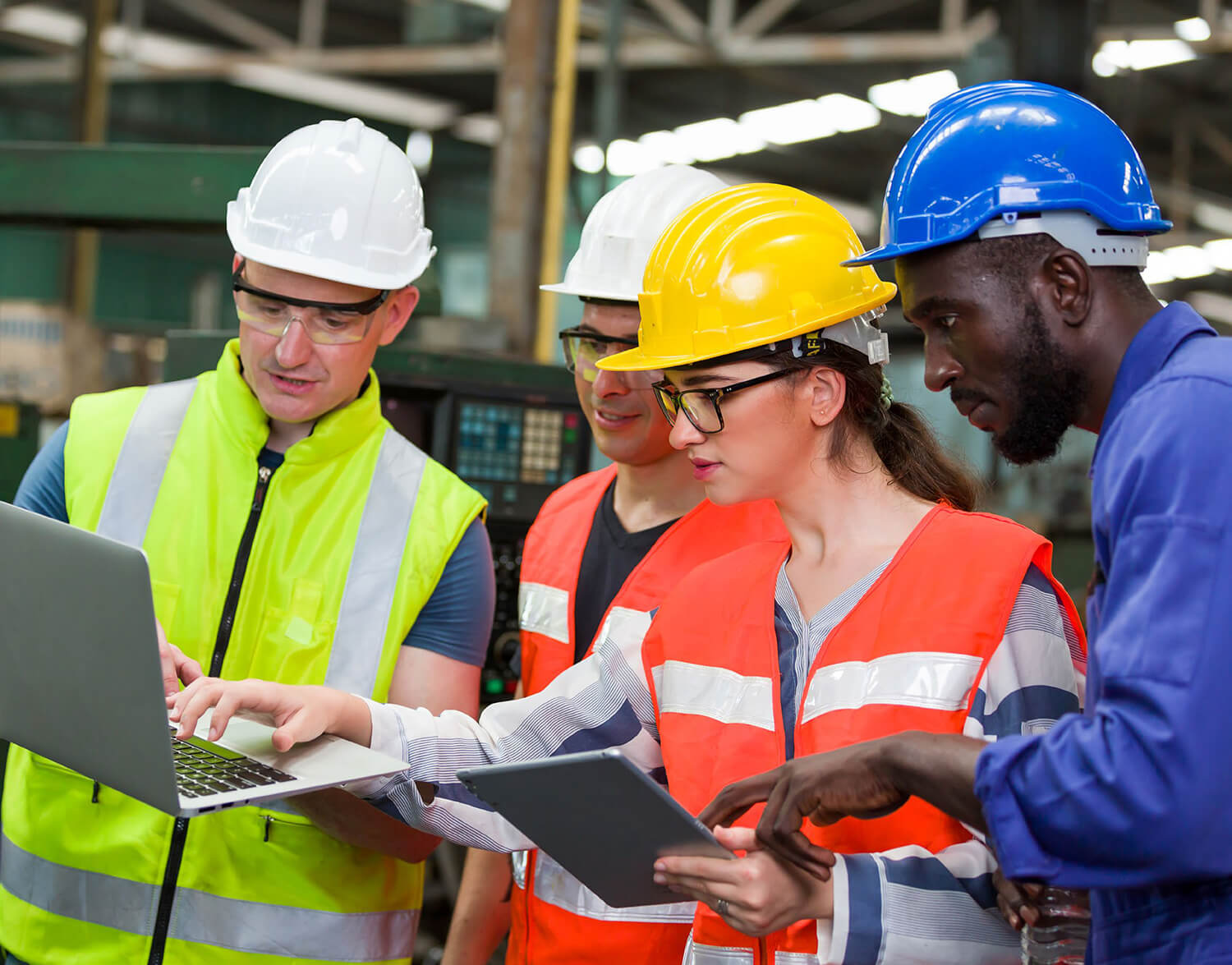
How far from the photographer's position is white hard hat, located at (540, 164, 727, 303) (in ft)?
7.03

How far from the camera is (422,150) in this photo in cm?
1207

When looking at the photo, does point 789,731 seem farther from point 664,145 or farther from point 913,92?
point 664,145

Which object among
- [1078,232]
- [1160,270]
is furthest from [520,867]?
[1160,270]

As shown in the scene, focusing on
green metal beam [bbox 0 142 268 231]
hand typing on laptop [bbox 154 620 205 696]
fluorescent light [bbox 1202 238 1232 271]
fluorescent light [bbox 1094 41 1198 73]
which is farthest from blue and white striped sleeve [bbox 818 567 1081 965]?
fluorescent light [bbox 1202 238 1232 271]

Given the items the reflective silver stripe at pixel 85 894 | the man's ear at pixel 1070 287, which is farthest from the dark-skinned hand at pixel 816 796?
the reflective silver stripe at pixel 85 894

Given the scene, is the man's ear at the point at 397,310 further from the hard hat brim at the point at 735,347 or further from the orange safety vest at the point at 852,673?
the orange safety vest at the point at 852,673

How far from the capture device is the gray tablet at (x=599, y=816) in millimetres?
1164

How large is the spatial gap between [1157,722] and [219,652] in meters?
1.23

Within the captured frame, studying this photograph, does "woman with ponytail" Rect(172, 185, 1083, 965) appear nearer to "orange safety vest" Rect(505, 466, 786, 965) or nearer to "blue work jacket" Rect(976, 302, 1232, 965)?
"orange safety vest" Rect(505, 466, 786, 965)

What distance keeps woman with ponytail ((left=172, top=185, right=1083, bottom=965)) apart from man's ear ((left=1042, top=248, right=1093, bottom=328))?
1.12ft

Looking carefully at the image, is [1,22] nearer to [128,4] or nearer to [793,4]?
[128,4]

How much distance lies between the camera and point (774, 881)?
1.27 m

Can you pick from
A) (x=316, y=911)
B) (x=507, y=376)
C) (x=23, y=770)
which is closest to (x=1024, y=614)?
(x=316, y=911)

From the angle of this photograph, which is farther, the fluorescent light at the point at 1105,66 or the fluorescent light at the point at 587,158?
the fluorescent light at the point at 587,158
